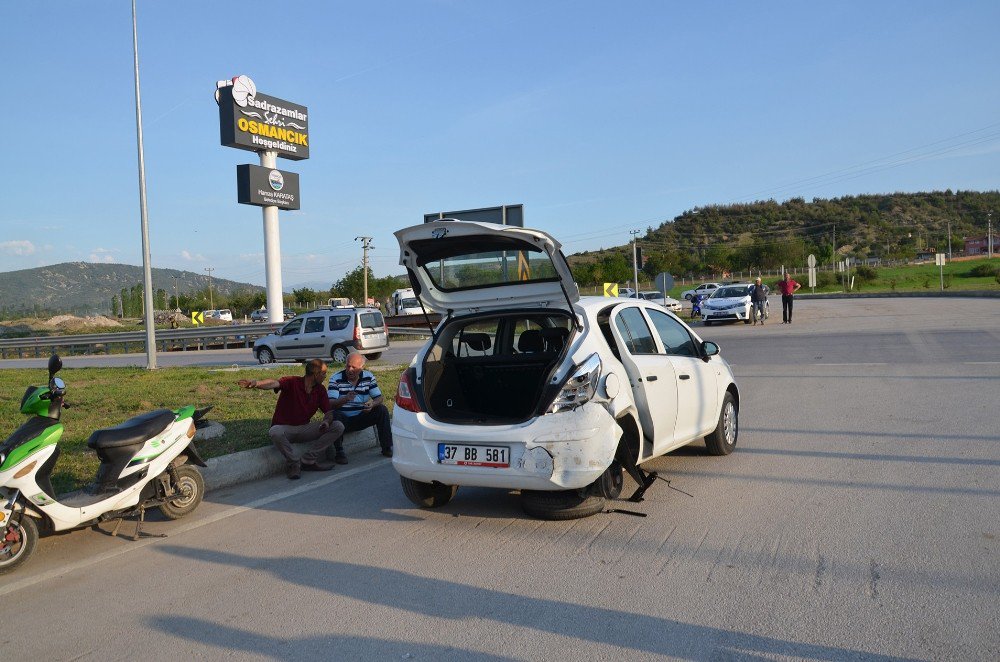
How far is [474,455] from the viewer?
5531 mm

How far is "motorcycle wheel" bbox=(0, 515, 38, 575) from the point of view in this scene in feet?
16.6

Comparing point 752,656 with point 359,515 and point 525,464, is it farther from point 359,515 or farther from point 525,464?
point 359,515

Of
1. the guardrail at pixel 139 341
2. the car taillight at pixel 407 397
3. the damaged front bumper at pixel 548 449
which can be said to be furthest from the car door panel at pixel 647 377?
the guardrail at pixel 139 341

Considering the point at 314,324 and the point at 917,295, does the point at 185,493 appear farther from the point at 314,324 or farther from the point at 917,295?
the point at 917,295

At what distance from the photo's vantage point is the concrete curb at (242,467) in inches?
289

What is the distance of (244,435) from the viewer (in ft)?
29.5

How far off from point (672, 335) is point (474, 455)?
2556 mm

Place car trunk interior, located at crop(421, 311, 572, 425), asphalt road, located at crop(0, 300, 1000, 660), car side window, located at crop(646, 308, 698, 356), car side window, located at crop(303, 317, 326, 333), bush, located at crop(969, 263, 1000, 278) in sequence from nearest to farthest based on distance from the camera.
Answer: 1. asphalt road, located at crop(0, 300, 1000, 660)
2. car trunk interior, located at crop(421, 311, 572, 425)
3. car side window, located at crop(646, 308, 698, 356)
4. car side window, located at crop(303, 317, 326, 333)
5. bush, located at crop(969, 263, 1000, 278)

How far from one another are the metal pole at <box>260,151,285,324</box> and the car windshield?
20707 millimetres

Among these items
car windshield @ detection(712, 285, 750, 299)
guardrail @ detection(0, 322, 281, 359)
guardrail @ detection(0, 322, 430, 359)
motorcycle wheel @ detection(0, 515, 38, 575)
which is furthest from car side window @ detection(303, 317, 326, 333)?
motorcycle wheel @ detection(0, 515, 38, 575)

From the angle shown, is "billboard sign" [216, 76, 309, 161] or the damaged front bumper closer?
the damaged front bumper

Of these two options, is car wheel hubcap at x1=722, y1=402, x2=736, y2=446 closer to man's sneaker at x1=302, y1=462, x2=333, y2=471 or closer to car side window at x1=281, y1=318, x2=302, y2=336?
man's sneaker at x1=302, y1=462, x2=333, y2=471

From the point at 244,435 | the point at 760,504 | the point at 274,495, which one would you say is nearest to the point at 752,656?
the point at 760,504

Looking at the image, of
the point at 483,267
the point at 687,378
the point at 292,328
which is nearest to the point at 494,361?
the point at 483,267
